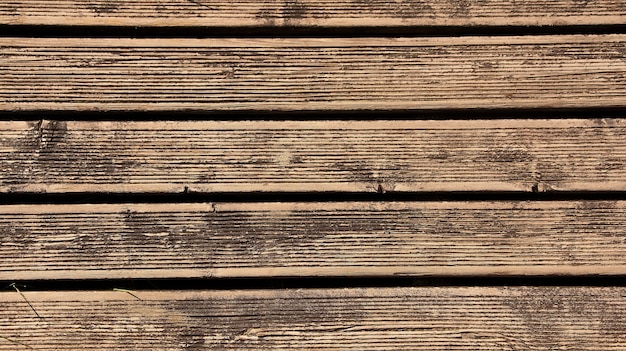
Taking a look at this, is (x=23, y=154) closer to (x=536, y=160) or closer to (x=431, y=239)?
(x=431, y=239)

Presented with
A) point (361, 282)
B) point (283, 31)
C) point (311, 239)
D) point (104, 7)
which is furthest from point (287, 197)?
point (104, 7)

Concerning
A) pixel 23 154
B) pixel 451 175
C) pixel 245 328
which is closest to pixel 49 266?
pixel 23 154

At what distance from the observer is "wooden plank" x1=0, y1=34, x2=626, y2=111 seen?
1.11m

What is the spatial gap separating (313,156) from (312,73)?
182 mm

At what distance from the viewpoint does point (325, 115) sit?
45.0 inches

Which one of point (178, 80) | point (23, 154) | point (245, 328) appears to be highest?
point (178, 80)

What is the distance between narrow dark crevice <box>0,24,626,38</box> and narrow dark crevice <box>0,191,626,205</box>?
0.35 m

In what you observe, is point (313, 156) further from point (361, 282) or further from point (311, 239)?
point (361, 282)

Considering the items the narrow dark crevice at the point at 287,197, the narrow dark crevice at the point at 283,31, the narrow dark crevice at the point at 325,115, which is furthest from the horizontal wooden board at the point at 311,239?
the narrow dark crevice at the point at 283,31

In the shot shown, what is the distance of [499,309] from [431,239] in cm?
21

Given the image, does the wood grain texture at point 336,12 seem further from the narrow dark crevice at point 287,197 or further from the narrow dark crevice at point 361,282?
the narrow dark crevice at point 361,282

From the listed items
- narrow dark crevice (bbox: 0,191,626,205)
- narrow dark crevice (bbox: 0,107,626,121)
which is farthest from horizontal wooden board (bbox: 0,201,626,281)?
narrow dark crevice (bbox: 0,107,626,121)

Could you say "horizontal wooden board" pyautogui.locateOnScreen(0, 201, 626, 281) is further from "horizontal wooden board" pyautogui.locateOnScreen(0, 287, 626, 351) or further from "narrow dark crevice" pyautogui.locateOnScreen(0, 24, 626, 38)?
"narrow dark crevice" pyautogui.locateOnScreen(0, 24, 626, 38)

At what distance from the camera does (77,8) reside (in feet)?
3.71
